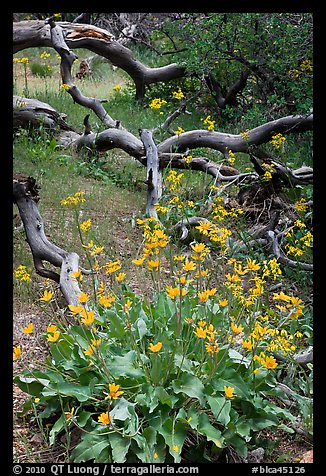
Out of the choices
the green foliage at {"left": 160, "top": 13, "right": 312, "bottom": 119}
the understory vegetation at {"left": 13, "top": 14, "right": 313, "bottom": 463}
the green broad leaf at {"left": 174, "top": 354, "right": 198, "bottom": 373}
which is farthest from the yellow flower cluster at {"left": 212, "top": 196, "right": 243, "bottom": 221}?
the green foliage at {"left": 160, "top": 13, "right": 312, "bottom": 119}

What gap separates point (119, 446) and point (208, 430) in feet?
1.35

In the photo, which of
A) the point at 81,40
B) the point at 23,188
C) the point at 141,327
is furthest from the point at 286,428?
the point at 81,40

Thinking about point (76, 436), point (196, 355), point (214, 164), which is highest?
point (214, 164)

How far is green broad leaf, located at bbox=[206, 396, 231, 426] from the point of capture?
281 cm

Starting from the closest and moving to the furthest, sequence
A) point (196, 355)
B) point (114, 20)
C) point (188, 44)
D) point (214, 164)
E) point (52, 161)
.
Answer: point (196, 355) → point (214, 164) → point (52, 161) → point (188, 44) → point (114, 20)

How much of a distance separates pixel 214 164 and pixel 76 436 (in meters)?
3.94

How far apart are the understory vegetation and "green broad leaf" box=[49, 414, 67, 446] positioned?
0.7 inches

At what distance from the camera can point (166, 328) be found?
3340mm

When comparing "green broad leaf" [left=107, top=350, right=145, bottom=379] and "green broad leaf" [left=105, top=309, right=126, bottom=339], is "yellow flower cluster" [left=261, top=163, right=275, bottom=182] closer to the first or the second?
"green broad leaf" [left=105, top=309, right=126, bottom=339]

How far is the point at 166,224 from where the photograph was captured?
5484mm

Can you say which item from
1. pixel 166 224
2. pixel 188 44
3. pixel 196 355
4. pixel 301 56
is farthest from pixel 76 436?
pixel 188 44

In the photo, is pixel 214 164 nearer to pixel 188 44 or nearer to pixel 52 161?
pixel 52 161

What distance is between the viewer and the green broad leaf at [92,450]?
9.05 ft

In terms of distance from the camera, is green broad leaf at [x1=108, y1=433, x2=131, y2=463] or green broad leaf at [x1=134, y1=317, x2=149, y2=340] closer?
green broad leaf at [x1=108, y1=433, x2=131, y2=463]
